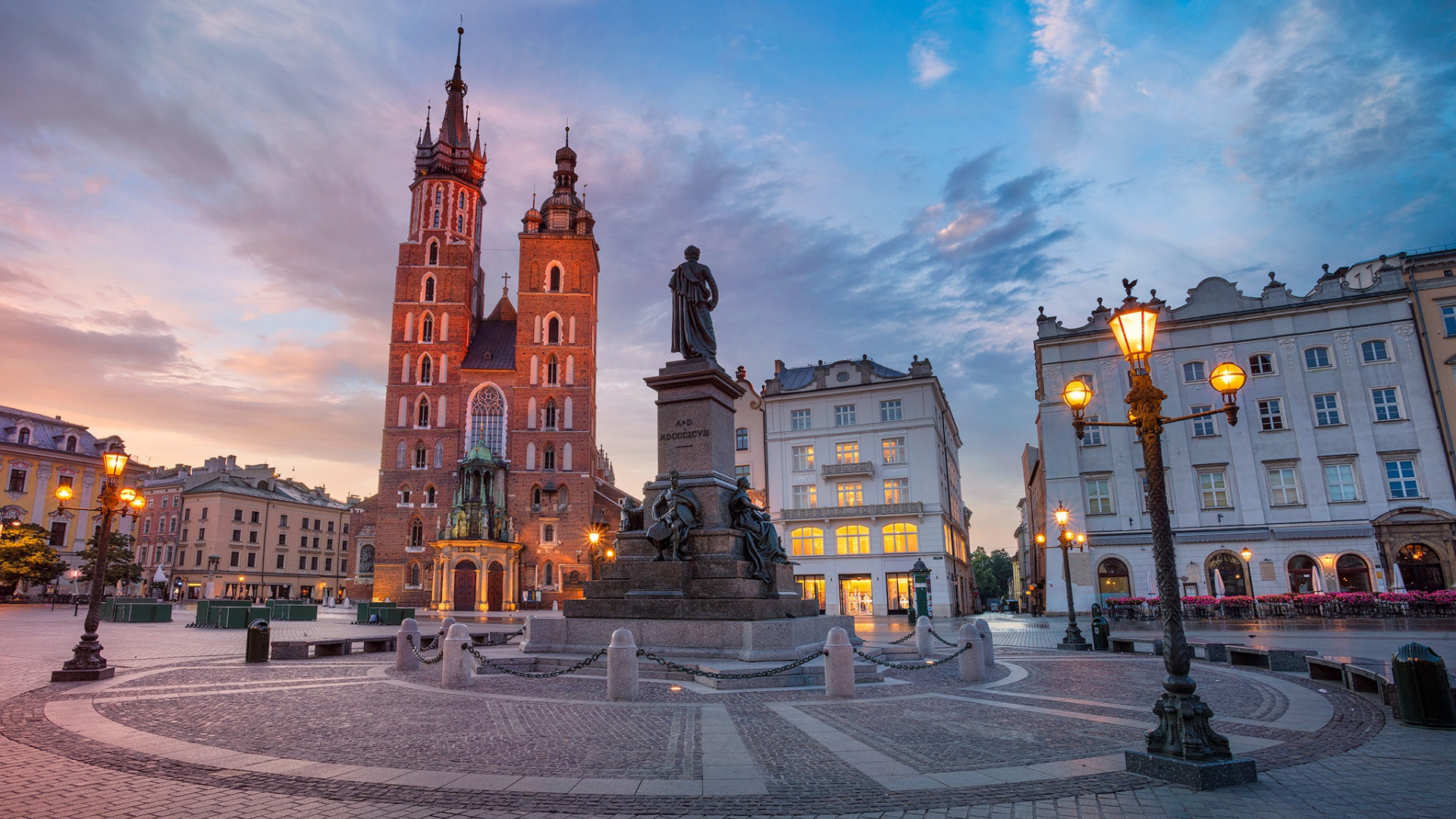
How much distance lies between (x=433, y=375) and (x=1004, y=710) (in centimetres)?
6056

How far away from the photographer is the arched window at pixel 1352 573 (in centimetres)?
3538

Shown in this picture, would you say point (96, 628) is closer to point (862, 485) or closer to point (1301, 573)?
point (862, 485)

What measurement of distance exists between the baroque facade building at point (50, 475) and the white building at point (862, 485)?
5233 cm

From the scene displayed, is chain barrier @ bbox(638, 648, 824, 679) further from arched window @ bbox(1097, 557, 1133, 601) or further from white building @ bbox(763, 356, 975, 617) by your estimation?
white building @ bbox(763, 356, 975, 617)

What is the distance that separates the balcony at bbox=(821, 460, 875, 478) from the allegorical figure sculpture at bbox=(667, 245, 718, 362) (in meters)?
31.0

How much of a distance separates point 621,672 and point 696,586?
359cm

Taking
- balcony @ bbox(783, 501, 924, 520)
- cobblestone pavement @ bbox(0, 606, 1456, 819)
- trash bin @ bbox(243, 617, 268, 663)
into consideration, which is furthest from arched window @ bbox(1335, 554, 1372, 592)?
trash bin @ bbox(243, 617, 268, 663)

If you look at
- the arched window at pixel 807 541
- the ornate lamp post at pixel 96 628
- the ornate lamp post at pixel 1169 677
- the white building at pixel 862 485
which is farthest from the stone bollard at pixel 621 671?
the arched window at pixel 807 541

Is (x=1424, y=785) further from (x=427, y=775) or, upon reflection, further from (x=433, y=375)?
(x=433, y=375)

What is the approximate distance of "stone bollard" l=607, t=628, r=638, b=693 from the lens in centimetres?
1022

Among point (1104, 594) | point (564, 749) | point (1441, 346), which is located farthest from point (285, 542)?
point (1441, 346)

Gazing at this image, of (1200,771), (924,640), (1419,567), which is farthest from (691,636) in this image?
(1419,567)

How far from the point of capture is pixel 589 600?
14352 millimetres

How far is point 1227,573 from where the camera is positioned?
3762cm
